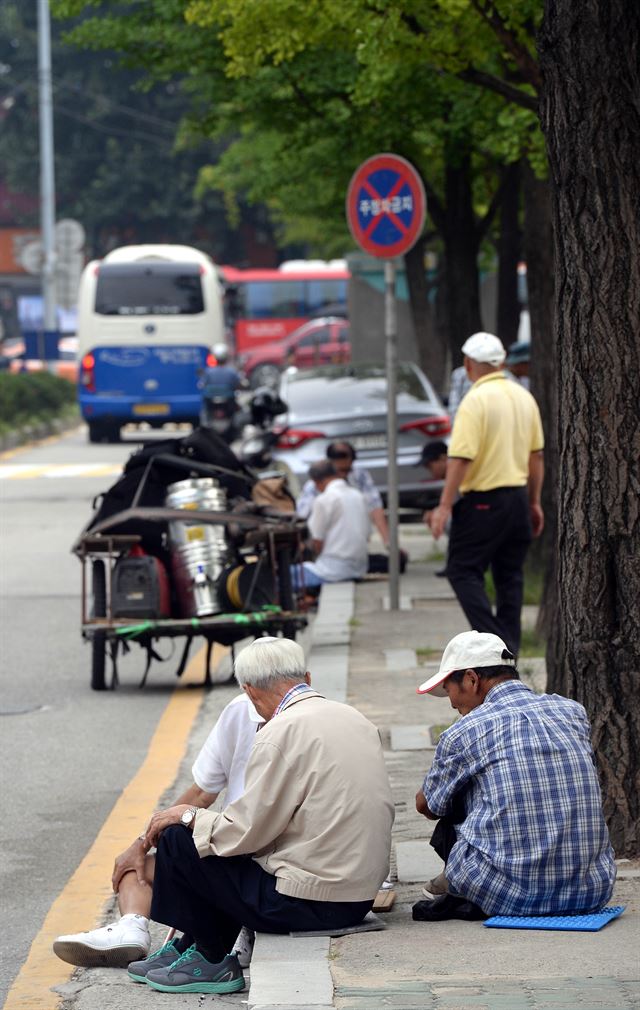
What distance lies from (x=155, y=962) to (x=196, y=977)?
18 cm

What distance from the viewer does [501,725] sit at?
211 inches

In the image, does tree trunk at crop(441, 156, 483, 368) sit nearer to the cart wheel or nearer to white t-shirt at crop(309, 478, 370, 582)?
white t-shirt at crop(309, 478, 370, 582)

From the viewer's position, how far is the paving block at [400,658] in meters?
10.4

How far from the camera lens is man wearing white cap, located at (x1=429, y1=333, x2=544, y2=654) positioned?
9578mm

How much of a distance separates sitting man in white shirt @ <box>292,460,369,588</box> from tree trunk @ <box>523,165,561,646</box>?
126 centimetres

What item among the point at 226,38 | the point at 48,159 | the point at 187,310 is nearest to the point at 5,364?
the point at 48,159

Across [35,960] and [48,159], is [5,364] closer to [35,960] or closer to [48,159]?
[48,159]

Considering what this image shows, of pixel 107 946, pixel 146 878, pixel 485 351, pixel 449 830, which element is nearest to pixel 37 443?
pixel 485 351

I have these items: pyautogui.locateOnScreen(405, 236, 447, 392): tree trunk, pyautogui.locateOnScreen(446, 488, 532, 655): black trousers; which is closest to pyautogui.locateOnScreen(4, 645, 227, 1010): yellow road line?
pyautogui.locateOnScreen(446, 488, 532, 655): black trousers

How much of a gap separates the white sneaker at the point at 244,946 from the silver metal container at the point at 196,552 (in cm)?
499

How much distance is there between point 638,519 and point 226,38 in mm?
7275

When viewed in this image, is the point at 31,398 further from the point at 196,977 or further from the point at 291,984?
the point at 291,984

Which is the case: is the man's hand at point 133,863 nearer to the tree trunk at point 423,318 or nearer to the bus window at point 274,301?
the tree trunk at point 423,318

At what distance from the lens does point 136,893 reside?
5840 mm
